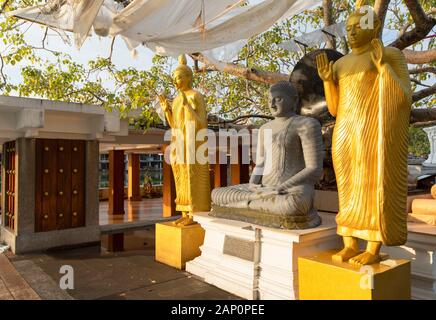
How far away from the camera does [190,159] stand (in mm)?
4984

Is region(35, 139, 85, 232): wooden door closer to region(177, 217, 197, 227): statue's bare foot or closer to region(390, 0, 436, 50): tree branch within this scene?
region(177, 217, 197, 227): statue's bare foot

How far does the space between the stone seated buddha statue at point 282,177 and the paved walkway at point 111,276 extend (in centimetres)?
104

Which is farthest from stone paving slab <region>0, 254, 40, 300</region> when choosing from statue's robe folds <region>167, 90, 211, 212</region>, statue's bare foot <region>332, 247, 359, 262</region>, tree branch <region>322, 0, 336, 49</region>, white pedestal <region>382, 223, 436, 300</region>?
tree branch <region>322, 0, 336, 49</region>

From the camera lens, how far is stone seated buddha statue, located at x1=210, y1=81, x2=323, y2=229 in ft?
12.1

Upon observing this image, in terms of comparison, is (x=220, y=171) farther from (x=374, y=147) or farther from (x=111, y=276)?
(x=374, y=147)

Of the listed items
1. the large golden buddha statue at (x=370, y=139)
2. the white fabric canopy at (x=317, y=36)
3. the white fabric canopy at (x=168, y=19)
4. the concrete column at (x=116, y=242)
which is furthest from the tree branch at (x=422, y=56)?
the concrete column at (x=116, y=242)

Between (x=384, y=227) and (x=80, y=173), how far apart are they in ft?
18.8

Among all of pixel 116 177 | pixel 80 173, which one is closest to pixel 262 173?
pixel 80 173

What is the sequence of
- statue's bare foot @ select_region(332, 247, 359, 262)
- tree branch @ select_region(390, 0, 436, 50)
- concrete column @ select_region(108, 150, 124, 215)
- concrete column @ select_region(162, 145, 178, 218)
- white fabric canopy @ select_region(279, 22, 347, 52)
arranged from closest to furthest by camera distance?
statue's bare foot @ select_region(332, 247, 359, 262) < tree branch @ select_region(390, 0, 436, 50) < white fabric canopy @ select_region(279, 22, 347, 52) < concrete column @ select_region(162, 145, 178, 218) < concrete column @ select_region(108, 150, 124, 215)

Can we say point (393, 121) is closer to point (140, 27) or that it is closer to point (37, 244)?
point (140, 27)

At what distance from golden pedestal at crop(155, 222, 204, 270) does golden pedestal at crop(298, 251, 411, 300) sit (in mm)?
2119

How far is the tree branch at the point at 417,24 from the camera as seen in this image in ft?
14.4

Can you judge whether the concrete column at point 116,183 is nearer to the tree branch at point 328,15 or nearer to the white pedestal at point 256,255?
the white pedestal at point 256,255

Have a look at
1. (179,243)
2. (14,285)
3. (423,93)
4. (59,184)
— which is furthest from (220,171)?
(14,285)
